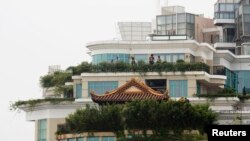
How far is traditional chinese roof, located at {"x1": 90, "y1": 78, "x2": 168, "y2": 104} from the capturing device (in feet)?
166

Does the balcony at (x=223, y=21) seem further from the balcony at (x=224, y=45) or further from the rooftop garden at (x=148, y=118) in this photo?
the rooftop garden at (x=148, y=118)

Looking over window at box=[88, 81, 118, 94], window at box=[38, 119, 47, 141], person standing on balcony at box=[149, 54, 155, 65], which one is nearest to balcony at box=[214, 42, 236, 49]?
person standing on balcony at box=[149, 54, 155, 65]

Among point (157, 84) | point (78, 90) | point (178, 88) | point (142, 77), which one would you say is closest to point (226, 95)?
point (178, 88)

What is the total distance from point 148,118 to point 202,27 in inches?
1097

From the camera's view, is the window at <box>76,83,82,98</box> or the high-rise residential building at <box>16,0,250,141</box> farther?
A: the window at <box>76,83,82,98</box>

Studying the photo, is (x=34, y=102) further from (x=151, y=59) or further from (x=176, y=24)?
(x=176, y=24)

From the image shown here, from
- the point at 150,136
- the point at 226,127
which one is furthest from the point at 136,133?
the point at 226,127

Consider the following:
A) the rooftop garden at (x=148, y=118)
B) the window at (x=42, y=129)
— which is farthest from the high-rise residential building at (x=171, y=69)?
the rooftop garden at (x=148, y=118)

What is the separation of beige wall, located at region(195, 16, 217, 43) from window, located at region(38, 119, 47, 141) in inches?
851

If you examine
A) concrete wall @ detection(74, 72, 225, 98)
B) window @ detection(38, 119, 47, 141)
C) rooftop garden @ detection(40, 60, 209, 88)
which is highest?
rooftop garden @ detection(40, 60, 209, 88)

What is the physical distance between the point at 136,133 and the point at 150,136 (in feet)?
3.65

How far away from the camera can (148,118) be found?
1827 inches

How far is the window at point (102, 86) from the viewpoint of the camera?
5562 cm

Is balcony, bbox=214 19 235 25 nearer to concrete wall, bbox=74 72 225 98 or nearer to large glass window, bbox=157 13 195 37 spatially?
large glass window, bbox=157 13 195 37
